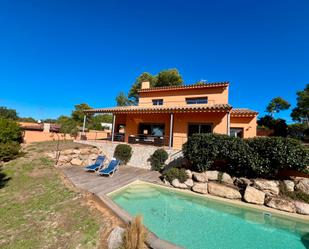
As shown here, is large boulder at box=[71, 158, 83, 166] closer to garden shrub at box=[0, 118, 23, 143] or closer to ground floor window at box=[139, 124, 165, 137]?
garden shrub at box=[0, 118, 23, 143]

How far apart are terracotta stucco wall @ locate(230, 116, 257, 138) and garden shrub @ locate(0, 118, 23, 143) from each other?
20.9 metres

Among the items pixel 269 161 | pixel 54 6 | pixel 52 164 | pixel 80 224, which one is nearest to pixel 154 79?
pixel 54 6

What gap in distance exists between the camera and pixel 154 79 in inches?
1409

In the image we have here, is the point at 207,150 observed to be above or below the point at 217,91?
below

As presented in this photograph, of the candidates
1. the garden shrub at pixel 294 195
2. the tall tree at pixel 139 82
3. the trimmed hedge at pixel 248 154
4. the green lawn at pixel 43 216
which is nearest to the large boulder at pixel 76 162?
the green lawn at pixel 43 216

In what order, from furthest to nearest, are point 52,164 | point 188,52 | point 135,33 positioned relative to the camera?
point 188,52 < point 135,33 < point 52,164

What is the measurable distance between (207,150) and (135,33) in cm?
1542

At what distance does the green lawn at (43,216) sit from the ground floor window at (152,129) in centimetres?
1073

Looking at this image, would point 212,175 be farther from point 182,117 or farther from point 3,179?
point 3,179

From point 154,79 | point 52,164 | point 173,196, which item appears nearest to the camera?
point 173,196

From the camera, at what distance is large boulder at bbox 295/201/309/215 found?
747cm

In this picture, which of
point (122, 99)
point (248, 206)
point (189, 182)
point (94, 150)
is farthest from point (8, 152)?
point (122, 99)

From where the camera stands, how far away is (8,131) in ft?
47.7

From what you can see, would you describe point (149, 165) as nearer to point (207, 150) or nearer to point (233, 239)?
point (207, 150)
